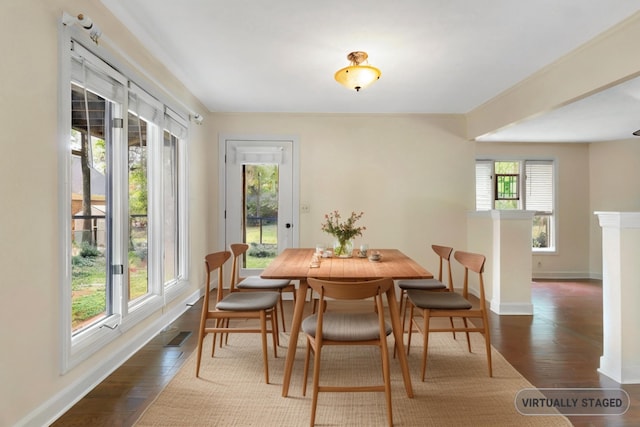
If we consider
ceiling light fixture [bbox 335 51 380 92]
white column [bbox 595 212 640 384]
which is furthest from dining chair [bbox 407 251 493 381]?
ceiling light fixture [bbox 335 51 380 92]

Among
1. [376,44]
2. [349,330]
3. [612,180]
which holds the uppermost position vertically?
[376,44]

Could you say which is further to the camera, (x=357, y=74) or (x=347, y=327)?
(x=357, y=74)

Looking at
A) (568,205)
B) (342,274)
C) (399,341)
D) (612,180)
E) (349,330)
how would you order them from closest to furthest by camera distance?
(349,330)
(399,341)
(342,274)
(612,180)
(568,205)

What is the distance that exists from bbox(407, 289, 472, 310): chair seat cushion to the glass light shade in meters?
1.74

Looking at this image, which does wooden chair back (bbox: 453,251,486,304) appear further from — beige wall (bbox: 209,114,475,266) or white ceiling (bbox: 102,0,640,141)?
beige wall (bbox: 209,114,475,266)

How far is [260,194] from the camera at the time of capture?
15.5 ft

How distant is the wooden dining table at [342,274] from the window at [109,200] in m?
1.19

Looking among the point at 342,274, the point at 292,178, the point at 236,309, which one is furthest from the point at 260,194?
the point at 342,274

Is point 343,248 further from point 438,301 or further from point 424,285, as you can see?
point 438,301

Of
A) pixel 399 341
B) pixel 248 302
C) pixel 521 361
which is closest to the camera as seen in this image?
pixel 399 341

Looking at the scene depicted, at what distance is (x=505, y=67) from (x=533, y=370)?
259cm

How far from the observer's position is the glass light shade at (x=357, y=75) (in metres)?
2.64

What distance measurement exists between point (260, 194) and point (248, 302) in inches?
95.3

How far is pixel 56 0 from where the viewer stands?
188 cm
